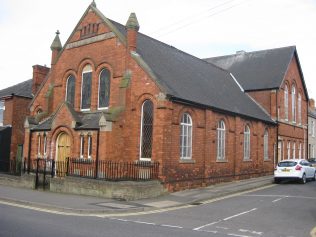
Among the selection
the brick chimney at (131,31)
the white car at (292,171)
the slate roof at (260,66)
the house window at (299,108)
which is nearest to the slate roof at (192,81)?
the brick chimney at (131,31)

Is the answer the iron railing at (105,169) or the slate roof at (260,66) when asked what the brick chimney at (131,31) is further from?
the slate roof at (260,66)

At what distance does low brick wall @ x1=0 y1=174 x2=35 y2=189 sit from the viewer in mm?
19914

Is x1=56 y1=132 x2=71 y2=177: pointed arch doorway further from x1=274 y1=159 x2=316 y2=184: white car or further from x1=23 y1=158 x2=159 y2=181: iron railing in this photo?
x1=274 y1=159 x2=316 y2=184: white car

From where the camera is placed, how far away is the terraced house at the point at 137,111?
19031 mm

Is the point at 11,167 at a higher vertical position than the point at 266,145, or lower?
lower

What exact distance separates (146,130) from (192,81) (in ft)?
17.8

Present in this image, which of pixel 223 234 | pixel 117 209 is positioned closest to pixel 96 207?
pixel 117 209

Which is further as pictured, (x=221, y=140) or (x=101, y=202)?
(x=221, y=140)

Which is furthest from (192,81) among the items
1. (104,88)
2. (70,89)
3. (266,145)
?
(266,145)

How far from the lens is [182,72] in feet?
77.5

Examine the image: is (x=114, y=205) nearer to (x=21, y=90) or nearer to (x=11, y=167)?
(x=11, y=167)

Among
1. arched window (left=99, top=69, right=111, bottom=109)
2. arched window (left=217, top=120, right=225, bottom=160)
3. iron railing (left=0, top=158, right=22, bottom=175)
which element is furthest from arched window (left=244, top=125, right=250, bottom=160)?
iron railing (left=0, top=158, right=22, bottom=175)

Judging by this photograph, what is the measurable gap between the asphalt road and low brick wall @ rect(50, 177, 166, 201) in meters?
2.62

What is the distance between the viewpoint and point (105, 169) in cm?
1823
